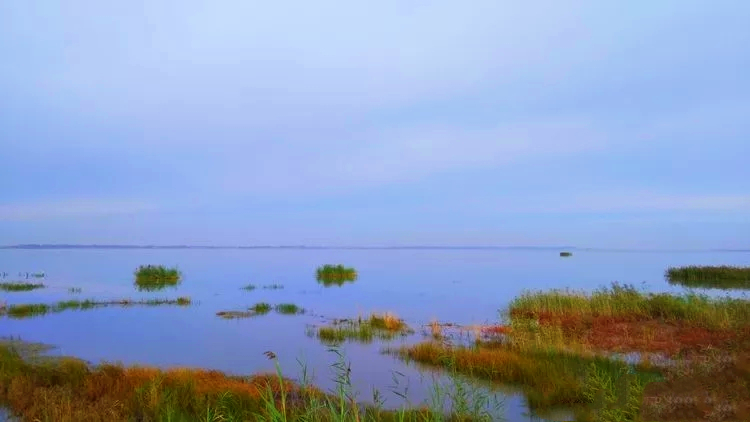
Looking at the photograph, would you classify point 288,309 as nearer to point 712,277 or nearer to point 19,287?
point 19,287

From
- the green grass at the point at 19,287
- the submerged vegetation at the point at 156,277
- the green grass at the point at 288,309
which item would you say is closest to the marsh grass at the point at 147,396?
the green grass at the point at 288,309

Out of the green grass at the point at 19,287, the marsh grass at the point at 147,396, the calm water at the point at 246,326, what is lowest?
the calm water at the point at 246,326

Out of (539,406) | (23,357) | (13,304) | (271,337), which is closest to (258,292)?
(13,304)

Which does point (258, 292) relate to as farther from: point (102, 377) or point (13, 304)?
point (102, 377)

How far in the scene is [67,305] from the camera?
107 feet

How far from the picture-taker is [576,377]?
14547 millimetres

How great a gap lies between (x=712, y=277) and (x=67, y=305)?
56823 mm

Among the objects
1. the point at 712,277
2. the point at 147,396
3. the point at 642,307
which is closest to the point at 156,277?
the point at 642,307

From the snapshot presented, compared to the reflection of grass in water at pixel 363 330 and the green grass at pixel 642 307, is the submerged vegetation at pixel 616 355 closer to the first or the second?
the green grass at pixel 642 307

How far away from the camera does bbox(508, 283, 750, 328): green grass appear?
22500 millimetres

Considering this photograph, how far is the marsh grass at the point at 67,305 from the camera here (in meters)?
29.3

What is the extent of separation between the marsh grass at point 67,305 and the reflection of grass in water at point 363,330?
44.6 feet

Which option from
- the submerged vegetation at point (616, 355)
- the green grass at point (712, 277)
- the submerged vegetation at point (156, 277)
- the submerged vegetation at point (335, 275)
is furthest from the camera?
the submerged vegetation at point (335, 275)

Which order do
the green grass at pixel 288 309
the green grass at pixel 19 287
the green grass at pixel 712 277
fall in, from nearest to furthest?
1. the green grass at pixel 288 309
2. the green grass at pixel 19 287
3. the green grass at pixel 712 277
